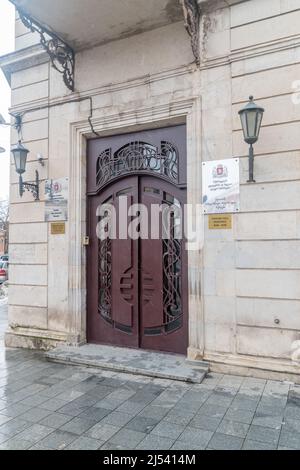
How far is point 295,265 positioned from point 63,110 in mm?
4096

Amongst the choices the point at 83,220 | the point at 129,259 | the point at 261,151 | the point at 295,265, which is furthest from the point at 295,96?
the point at 83,220

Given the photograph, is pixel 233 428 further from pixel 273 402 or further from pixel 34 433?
pixel 34 433

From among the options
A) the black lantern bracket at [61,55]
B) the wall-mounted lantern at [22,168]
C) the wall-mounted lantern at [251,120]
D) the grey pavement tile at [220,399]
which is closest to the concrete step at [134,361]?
the grey pavement tile at [220,399]

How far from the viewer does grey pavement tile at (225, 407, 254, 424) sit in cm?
315

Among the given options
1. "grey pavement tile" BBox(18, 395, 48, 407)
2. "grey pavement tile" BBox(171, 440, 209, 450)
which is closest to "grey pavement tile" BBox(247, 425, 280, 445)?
"grey pavement tile" BBox(171, 440, 209, 450)

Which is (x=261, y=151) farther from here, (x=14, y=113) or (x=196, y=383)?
(x=14, y=113)

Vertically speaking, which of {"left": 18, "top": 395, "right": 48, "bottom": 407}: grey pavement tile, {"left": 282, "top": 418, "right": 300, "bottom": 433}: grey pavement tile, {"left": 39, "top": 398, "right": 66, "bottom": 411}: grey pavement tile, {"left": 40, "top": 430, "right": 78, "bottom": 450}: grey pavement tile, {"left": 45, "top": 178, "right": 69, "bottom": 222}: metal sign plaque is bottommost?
{"left": 18, "top": 395, "right": 48, "bottom": 407}: grey pavement tile

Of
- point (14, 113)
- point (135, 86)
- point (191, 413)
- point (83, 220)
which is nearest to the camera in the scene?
point (191, 413)

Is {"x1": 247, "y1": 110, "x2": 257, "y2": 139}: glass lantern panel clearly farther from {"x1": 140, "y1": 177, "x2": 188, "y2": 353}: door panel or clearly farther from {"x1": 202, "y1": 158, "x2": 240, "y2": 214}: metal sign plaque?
{"x1": 140, "y1": 177, "x2": 188, "y2": 353}: door panel

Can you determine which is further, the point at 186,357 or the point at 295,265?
the point at 186,357

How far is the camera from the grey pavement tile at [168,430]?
2.92 meters

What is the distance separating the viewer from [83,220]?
549 centimetres

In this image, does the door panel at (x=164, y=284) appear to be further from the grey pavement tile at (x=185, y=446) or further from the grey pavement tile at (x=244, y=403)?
the grey pavement tile at (x=185, y=446)

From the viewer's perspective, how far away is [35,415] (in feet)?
10.9
